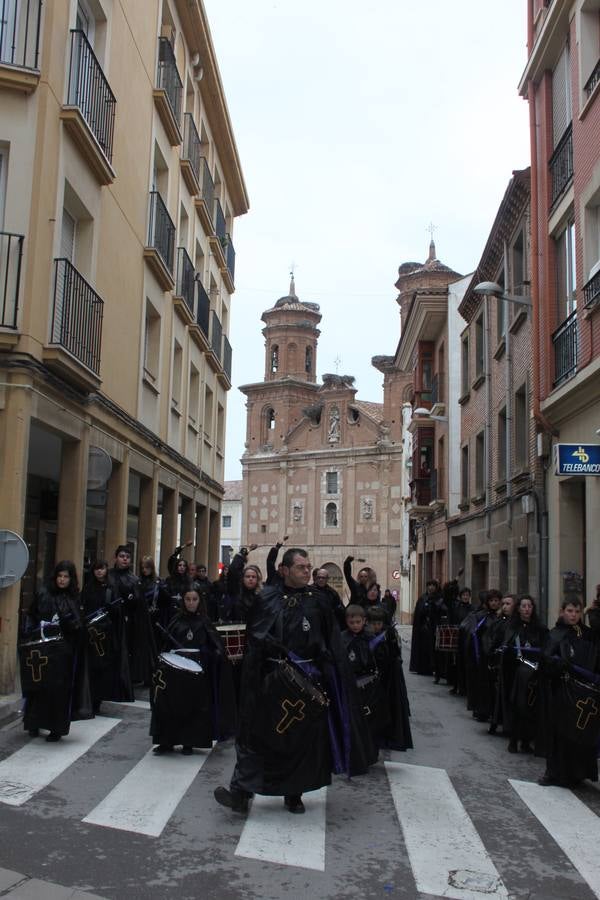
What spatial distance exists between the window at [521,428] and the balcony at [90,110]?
973 cm

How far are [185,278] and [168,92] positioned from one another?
4.11 meters

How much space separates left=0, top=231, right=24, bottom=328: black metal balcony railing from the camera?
36.4 ft

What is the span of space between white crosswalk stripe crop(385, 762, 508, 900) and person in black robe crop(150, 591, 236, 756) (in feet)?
5.49

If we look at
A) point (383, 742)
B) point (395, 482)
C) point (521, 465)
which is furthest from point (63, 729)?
point (395, 482)

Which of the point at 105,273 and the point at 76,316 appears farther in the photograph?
the point at 105,273

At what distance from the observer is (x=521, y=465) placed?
765 inches

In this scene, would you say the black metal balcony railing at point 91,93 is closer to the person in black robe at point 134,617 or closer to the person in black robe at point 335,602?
the person in black robe at point 134,617

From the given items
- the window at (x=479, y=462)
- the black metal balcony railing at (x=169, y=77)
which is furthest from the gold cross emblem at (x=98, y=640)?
the window at (x=479, y=462)

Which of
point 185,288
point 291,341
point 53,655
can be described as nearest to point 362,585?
point 53,655

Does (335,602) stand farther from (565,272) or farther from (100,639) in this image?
(565,272)

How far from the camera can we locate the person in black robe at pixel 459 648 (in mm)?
14177

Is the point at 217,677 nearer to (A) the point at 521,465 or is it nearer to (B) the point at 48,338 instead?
(B) the point at 48,338

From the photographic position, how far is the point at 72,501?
13.3 m

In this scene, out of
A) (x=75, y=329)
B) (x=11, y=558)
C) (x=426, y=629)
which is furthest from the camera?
(x=426, y=629)
